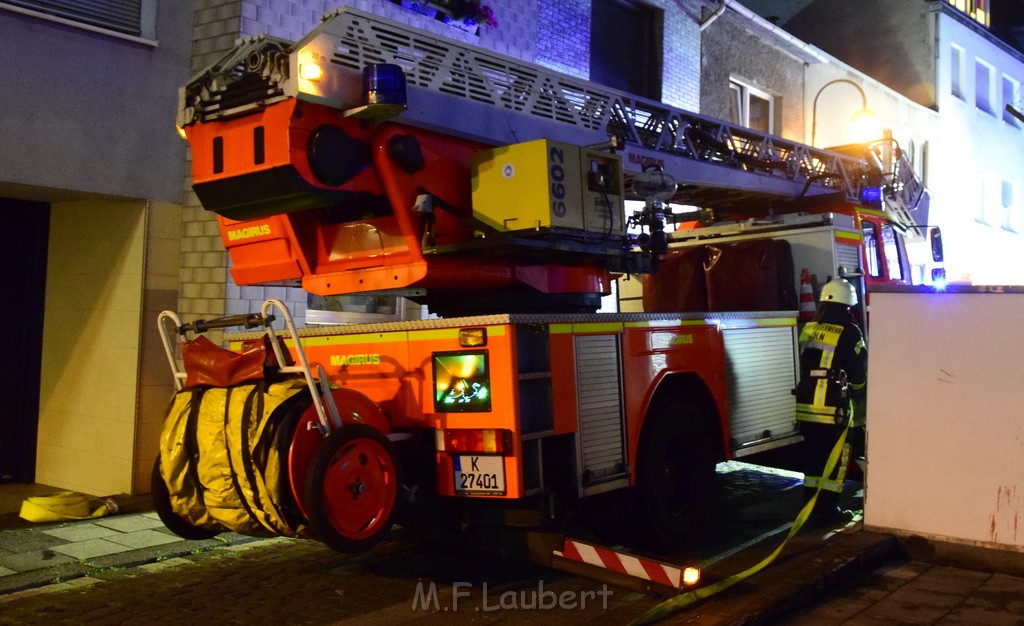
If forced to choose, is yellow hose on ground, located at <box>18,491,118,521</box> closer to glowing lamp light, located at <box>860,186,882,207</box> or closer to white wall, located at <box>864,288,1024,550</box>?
white wall, located at <box>864,288,1024,550</box>

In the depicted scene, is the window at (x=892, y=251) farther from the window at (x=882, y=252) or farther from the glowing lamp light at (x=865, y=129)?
the glowing lamp light at (x=865, y=129)

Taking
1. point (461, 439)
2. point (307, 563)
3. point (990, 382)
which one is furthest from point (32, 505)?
point (990, 382)

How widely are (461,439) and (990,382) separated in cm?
323

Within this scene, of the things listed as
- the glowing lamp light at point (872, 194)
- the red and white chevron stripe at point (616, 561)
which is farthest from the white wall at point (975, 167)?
the red and white chevron stripe at point (616, 561)

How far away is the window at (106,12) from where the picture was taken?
26.6ft

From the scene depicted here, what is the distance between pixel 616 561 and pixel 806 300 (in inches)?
150

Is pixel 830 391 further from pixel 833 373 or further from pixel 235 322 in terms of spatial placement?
pixel 235 322

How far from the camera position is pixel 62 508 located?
7703 millimetres

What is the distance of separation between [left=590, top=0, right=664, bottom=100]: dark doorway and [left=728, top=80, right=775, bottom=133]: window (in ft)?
7.55

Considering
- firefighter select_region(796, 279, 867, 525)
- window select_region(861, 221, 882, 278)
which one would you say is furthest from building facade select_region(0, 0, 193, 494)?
window select_region(861, 221, 882, 278)

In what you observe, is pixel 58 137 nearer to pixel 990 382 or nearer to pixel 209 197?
pixel 209 197

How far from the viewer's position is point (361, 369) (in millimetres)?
5781

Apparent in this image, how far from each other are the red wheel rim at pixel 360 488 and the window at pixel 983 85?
75.1 ft

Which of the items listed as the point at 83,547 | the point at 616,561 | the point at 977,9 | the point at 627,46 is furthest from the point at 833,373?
the point at 977,9
